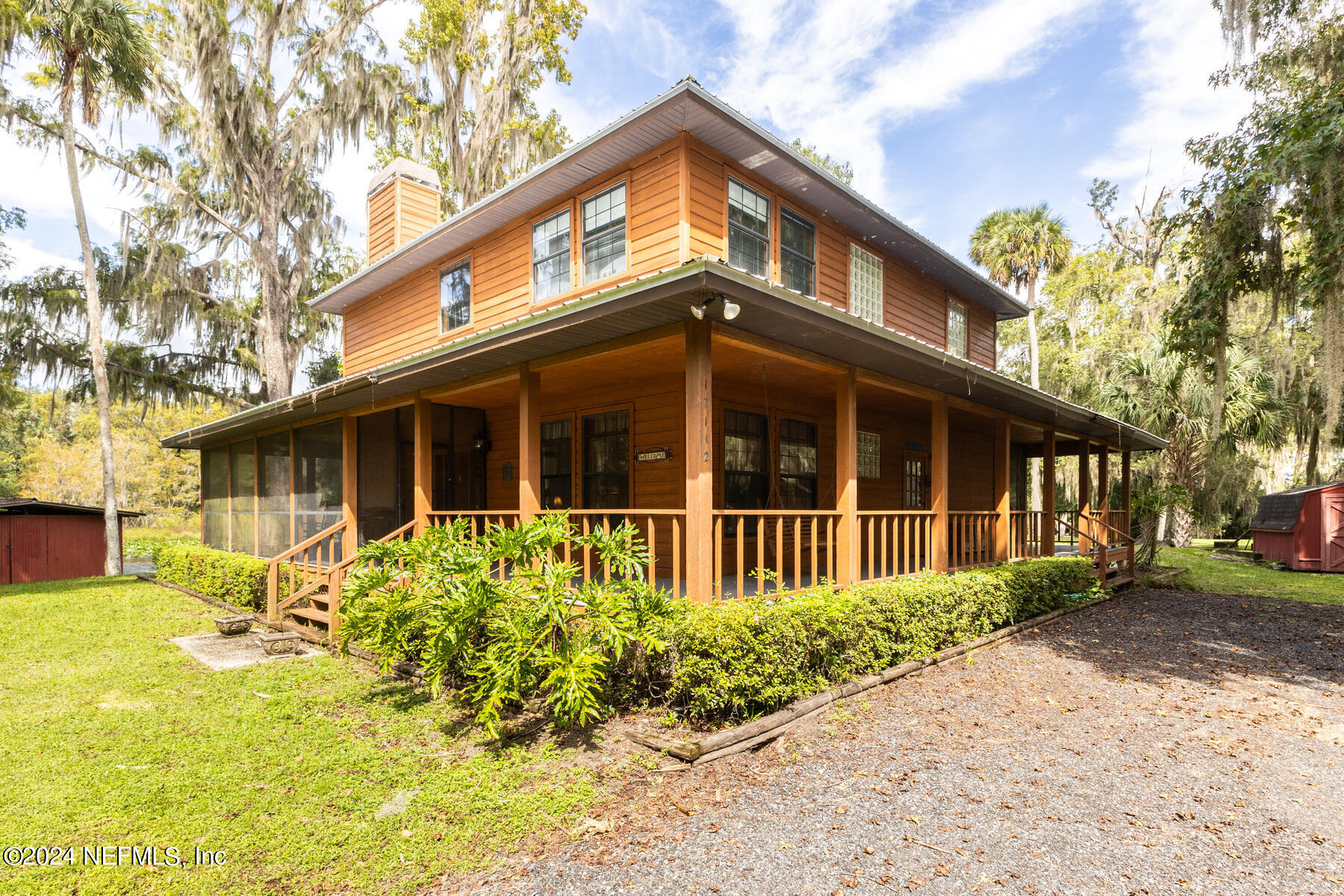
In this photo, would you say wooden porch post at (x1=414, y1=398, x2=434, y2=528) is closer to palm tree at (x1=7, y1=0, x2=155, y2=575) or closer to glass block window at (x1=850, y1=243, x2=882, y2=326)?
glass block window at (x1=850, y1=243, x2=882, y2=326)

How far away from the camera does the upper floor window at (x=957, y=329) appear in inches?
526

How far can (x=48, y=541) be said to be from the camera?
15.4m

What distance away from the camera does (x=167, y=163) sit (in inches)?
797

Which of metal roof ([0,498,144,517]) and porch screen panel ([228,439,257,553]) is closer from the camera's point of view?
porch screen panel ([228,439,257,553])

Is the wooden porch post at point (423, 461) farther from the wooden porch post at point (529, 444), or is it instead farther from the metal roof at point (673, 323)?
the wooden porch post at point (529, 444)

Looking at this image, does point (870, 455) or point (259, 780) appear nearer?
point (259, 780)

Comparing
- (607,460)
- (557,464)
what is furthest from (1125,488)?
(557,464)

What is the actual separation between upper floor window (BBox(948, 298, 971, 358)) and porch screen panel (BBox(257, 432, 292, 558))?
1313 cm

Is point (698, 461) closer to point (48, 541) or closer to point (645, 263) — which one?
point (645, 263)

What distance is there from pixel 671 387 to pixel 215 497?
1282 centimetres

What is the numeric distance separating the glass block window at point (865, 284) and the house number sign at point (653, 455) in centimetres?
406

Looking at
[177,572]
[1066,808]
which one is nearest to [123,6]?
[177,572]

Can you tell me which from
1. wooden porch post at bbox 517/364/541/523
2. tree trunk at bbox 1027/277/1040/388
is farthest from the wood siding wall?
tree trunk at bbox 1027/277/1040/388

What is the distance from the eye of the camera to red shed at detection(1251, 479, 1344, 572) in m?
14.8
